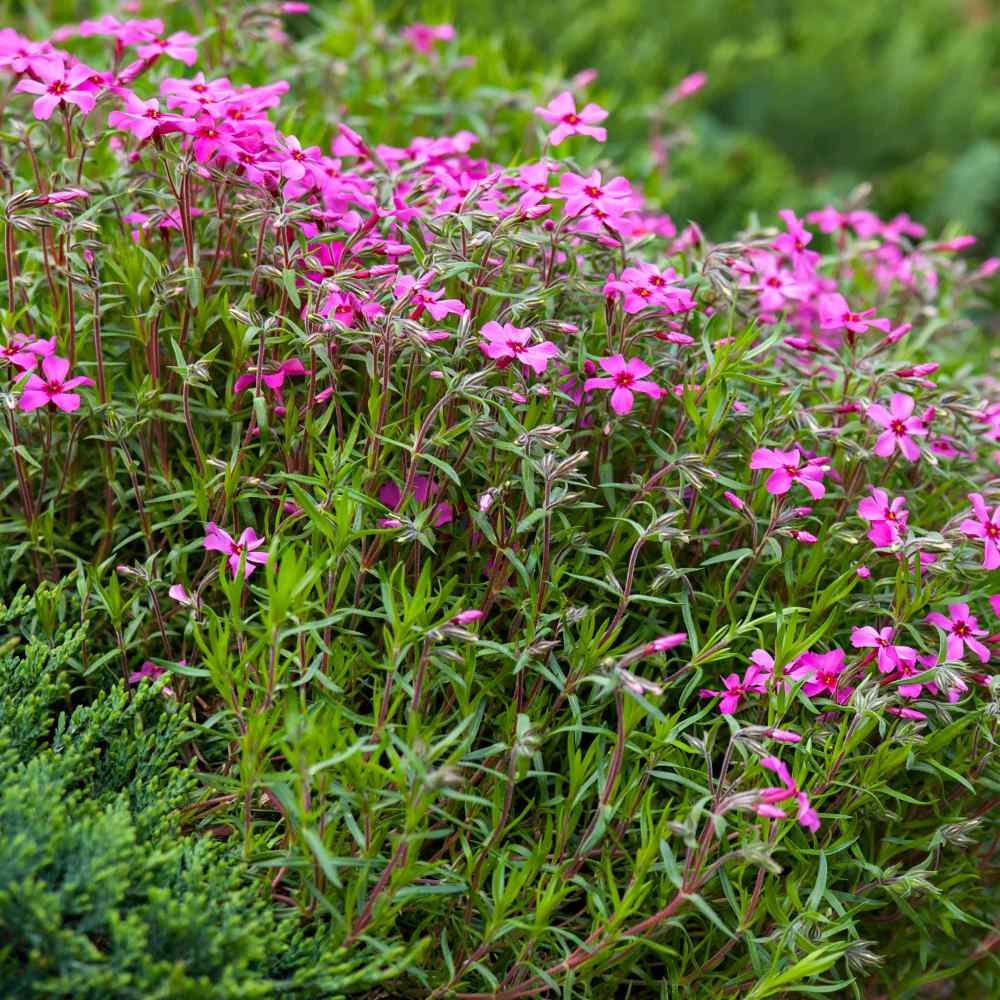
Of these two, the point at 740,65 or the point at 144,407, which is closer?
the point at 144,407

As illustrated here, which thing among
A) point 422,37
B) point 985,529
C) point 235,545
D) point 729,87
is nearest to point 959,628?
point 985,529

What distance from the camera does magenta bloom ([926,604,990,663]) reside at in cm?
213

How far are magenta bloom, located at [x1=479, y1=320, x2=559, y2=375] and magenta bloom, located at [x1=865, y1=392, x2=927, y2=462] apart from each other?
2.32 ft

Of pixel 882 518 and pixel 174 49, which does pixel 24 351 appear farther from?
pixel 882 518

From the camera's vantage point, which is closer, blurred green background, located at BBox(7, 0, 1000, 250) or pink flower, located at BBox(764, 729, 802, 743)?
pink flower, located at BBox(764, 729, 802, 743)

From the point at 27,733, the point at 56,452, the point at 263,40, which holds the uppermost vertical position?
the point at 263,40

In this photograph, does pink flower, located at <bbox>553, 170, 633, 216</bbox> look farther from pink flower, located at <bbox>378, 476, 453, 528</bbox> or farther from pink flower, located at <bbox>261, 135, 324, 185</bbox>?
pink flower, located at <bbox>378, 476, 453, 528</bbox>

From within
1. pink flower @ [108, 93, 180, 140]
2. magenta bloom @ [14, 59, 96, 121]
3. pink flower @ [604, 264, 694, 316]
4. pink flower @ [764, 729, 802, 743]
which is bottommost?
pink flower @ [764, 729, 802, 743]

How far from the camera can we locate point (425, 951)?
1977 millimetres

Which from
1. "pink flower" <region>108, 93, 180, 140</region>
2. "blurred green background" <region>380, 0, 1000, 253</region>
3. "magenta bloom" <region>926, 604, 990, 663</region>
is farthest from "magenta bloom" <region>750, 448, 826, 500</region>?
"blurred green background" <region>380, 0, 1000, 253</region>

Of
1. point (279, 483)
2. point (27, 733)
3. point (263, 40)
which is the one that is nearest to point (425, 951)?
point (27, 733)

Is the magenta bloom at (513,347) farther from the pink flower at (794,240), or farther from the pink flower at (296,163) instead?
the pink flower at (794,240)

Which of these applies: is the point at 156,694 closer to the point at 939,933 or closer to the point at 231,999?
the point at 231,999

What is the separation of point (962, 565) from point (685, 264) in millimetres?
926
